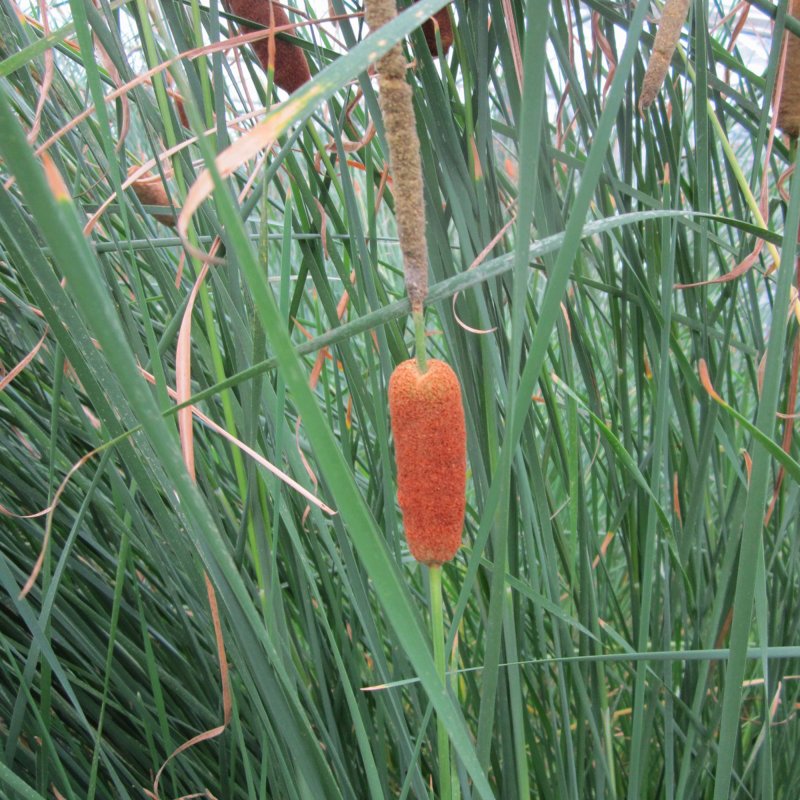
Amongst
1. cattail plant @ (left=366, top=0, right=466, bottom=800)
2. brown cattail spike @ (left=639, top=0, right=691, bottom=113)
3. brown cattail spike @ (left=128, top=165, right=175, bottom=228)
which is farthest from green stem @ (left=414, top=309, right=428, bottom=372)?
brown cattail spike @ (left=128, top=165, right=175, bottom=228)

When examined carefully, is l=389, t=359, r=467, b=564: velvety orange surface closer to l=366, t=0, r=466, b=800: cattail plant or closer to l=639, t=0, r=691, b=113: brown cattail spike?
l=366, t=0, r=466, b=800: cattail plant

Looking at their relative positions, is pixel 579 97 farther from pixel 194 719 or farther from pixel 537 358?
pixel 194 719

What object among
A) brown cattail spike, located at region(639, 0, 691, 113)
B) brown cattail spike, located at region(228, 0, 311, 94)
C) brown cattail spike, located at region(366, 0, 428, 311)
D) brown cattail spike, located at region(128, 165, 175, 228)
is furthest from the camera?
brown cattail spike, located at region(128, 165, 175, 228)

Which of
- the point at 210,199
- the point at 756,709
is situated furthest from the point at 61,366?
the point at 756,709

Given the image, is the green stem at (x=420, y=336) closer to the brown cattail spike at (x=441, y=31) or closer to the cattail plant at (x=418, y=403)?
the cattail plant at (x=418, y=403)

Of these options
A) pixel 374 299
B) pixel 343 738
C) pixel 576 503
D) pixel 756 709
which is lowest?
pixel 756 709

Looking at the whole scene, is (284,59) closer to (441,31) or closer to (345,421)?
(441,31)
